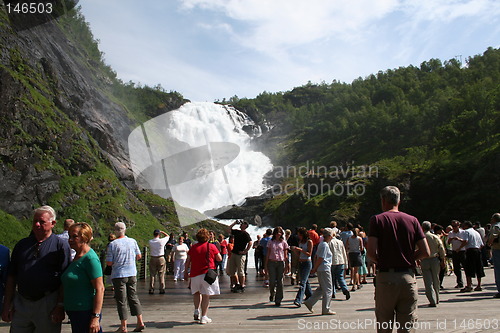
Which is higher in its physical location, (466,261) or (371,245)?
(371,245)

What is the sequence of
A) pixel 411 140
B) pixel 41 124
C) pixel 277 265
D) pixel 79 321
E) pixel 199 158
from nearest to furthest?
pixel 79 321 < pixel 277 265 < pixel 41 124 < pixel 411 140 < pixel 199 158

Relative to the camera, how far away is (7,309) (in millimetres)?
4527

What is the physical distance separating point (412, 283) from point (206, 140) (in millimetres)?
73570

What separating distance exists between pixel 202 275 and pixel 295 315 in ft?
6.77

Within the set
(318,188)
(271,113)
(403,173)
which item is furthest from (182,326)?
(271,113)

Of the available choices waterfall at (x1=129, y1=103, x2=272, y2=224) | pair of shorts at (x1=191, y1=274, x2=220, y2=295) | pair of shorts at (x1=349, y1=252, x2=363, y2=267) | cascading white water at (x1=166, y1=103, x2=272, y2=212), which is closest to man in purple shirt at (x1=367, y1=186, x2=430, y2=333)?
pair of shorts at (x1=191, y1=274, x2=220, y2=295)

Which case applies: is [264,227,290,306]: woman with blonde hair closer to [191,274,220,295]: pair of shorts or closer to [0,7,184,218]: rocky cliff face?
[191,274,220,295]: pair of shorts

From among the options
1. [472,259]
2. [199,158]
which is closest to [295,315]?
[472,259]

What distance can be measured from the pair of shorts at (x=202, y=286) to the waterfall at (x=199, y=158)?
33750 mm

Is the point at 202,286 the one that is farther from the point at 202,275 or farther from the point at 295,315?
the point at 295,315

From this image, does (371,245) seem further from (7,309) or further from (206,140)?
(206,140)

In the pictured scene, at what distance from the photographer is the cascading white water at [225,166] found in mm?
58562

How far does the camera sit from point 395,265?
4.65 m

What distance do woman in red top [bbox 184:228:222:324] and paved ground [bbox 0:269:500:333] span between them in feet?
0.99
